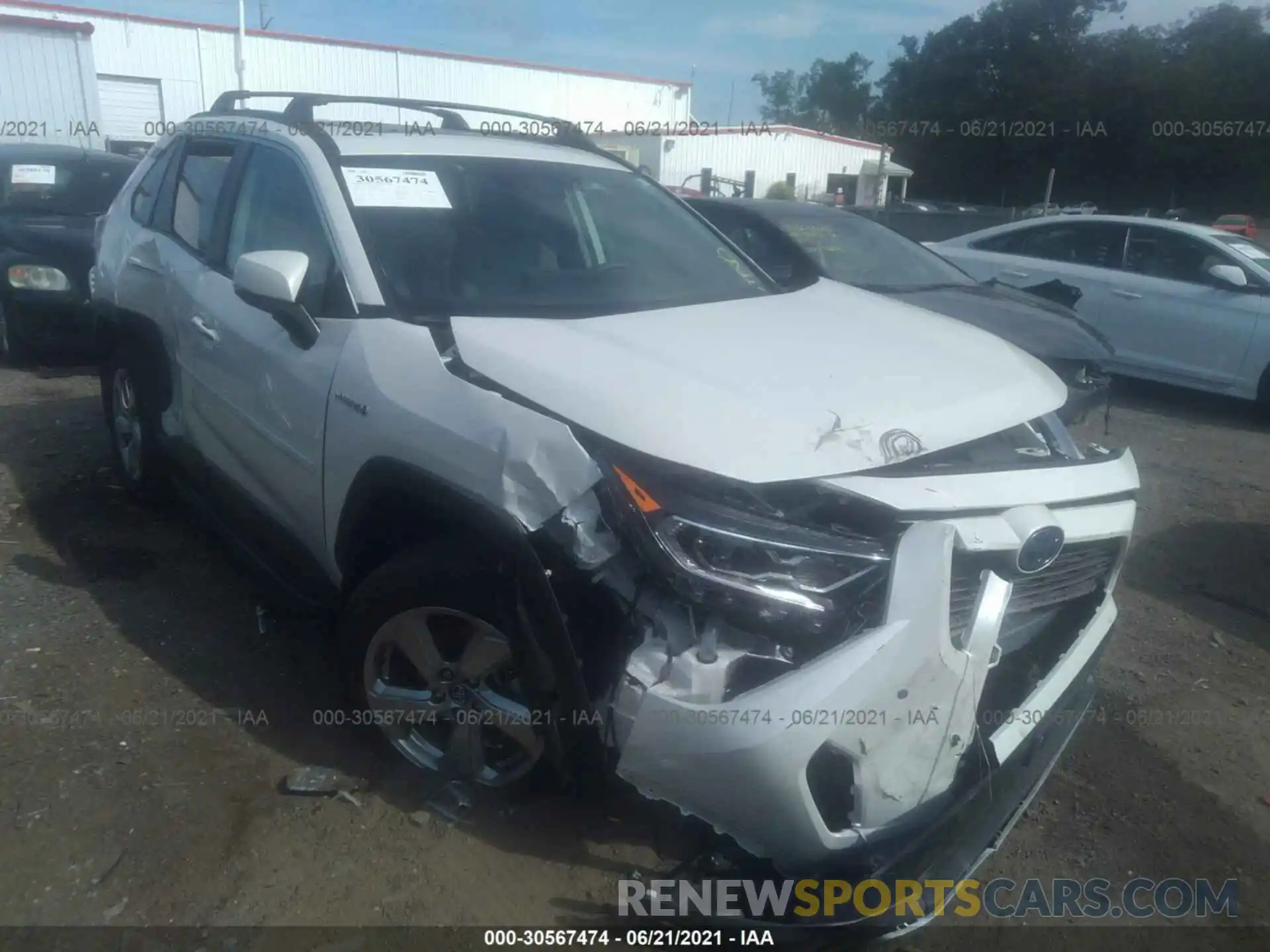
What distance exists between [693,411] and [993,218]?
18.4 meters

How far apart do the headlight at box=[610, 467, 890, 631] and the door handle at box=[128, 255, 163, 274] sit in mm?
2954

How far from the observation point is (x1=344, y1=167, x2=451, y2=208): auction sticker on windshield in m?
3.10

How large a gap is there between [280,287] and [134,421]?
2.42 metres

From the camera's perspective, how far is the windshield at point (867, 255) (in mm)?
6703

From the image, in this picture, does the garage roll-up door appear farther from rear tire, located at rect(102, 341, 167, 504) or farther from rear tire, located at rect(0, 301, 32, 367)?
rear tire, located at rect(102, 341, 167, 504)

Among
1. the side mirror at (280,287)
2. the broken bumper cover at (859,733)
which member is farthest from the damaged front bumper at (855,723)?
the side mirror at (280,287)

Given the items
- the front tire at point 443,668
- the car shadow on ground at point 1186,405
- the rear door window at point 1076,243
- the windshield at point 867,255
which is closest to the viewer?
the front tire at point 443,668

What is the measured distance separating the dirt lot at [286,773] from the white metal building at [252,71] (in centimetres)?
2254

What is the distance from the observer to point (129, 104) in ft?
90.7

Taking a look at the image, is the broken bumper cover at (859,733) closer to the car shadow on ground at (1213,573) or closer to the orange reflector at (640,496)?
the orange reflector at (640,496)

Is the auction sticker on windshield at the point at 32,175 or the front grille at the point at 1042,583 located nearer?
the front grille at the point at 1042,583

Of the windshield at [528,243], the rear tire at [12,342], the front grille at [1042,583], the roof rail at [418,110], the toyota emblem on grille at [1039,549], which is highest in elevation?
the roof rail at [418,110]

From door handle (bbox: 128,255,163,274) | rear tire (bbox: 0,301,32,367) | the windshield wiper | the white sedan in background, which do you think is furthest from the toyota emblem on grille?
rear tire (bbox: 0,301,32,367)

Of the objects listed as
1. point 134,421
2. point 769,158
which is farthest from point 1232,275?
point 769,158
